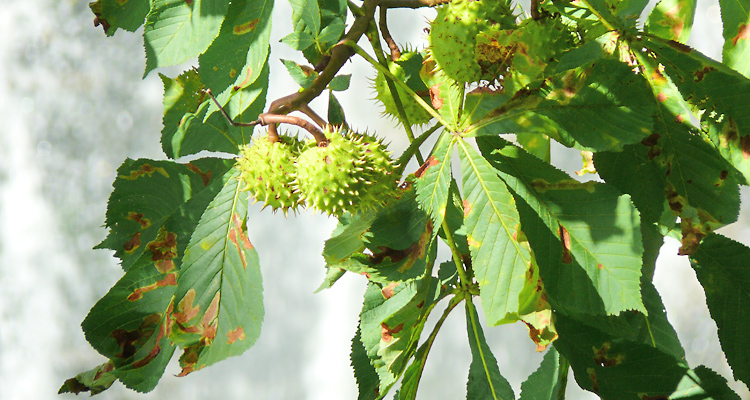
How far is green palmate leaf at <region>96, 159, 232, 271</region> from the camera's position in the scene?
898 millimetres

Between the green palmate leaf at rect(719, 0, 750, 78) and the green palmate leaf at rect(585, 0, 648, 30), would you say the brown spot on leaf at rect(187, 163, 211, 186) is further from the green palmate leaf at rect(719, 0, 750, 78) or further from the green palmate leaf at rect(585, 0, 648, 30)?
the green palmate leaf at rect(719, 0, 750, 78)

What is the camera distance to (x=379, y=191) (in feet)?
Result: 2.34

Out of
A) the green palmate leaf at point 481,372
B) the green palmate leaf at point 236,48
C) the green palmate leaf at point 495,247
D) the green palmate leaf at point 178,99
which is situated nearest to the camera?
the green palmate leaf at point 495,247

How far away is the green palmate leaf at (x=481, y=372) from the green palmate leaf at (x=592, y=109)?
30cm

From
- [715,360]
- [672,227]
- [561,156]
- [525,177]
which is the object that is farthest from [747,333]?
[715,360]

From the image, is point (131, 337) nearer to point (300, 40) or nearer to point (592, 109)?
point (300, 40)

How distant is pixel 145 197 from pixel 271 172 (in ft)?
1.00

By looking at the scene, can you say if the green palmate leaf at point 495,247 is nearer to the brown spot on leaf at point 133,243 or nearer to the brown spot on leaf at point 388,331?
the brown spot on leaf at point 388,331

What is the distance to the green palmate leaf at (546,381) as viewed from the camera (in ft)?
2.96

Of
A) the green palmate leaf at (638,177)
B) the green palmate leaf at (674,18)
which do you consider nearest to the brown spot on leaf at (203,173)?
the green palmate leaf at (638,177)

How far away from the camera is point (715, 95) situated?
687 millimetres

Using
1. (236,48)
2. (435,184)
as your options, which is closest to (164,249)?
(236,48)

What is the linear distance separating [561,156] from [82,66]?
6.66 ft

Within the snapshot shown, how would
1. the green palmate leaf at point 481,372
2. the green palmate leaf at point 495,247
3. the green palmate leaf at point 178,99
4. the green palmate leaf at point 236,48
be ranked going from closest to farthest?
the green palmate leaf at point 495,247
the green palmate leaf at point 236,48
the green palmate leaf at point 481,372
the green palmate leaf at point 178,99
